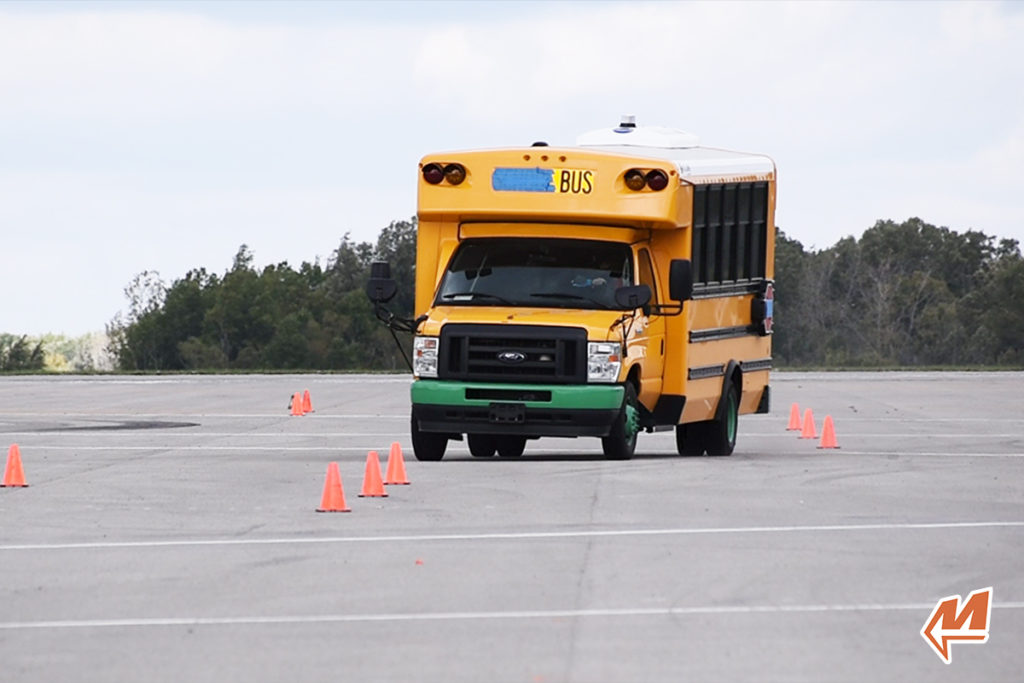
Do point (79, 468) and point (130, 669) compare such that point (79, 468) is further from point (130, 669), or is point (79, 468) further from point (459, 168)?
point (130, 669)

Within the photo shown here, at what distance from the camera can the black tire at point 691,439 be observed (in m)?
23.3

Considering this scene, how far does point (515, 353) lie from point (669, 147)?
364cm

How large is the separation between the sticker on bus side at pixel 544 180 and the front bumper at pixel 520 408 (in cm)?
201

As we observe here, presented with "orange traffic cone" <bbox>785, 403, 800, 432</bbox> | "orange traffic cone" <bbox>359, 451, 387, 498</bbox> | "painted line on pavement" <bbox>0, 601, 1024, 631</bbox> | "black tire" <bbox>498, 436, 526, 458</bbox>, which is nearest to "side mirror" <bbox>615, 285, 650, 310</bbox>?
"black tire" <bbox>498, 436, 526, 458</bbox>

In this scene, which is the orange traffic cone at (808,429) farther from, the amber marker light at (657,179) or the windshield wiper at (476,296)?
the windshield wiper at (476,296)

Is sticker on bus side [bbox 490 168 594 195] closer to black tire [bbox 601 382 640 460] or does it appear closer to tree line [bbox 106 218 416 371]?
black tire [bbox 601 382 640 460]

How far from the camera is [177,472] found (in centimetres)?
1981

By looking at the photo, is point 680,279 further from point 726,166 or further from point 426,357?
point 726,166

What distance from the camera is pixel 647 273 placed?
832 inches

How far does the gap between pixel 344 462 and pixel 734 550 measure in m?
9.01

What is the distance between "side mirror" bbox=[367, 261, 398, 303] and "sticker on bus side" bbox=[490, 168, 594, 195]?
145 cm

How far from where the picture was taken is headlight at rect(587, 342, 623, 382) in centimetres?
1998

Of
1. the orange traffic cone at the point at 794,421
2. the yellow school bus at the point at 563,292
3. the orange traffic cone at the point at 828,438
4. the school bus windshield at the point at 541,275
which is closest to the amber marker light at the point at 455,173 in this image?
the yellow school bus at the point at 563,292

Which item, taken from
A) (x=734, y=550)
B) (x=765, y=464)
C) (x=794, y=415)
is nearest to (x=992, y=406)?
(x=794, y=415)
